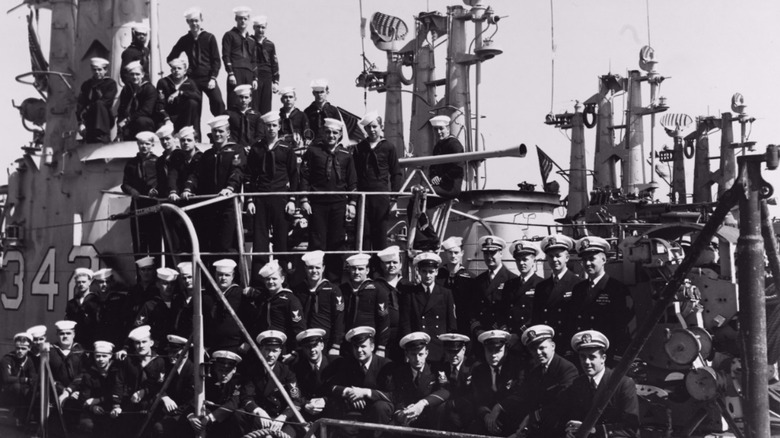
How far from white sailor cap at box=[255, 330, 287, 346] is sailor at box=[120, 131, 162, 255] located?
7.00ft

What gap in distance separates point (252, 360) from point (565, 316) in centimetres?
219

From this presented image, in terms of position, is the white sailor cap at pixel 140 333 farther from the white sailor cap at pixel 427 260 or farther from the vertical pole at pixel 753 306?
the vertical pole at pixel 753 306

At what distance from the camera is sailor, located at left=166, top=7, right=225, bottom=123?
930 centimetres

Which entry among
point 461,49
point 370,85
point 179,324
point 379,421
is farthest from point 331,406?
point 370,85

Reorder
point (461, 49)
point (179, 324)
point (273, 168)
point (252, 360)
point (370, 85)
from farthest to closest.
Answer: point (370, 85)
point (461, 49)
point (273, 168)
point (179, 324)
point (252, 360)

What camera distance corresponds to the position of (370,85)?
23359 mm

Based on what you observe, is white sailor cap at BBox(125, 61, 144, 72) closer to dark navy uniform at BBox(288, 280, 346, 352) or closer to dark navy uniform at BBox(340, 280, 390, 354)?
dark navy uniform at BBox(288, 280, 346, 352)

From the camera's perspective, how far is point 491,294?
6781mm

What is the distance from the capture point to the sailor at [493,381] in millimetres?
5590

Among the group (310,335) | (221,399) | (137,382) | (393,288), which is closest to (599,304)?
(393,288)

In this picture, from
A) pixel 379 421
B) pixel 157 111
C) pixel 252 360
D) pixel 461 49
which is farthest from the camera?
pixel 461 49

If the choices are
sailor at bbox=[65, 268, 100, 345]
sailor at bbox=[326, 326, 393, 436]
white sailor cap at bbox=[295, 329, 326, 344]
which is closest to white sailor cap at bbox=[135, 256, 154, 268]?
sailor at bbox=[65, 268, 100, 345]

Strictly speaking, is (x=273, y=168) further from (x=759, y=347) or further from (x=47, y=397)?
(x=759, y=347)

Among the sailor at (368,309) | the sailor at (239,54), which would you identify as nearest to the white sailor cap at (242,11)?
the sailor at (239,54)
